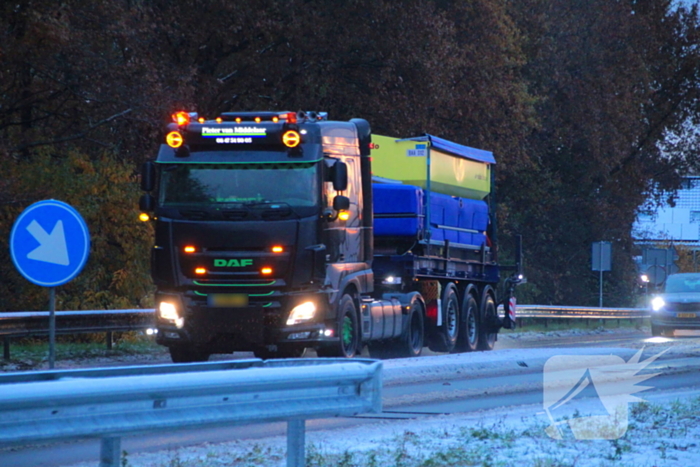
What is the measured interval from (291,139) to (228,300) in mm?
2166

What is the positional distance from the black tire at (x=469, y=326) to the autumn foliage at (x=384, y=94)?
21.6ft

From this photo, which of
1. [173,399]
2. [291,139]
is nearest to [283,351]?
[291,139]

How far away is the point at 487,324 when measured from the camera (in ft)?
76.8

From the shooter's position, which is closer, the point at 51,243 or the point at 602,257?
the point at 51,243

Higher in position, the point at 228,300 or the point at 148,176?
the point at 148,176

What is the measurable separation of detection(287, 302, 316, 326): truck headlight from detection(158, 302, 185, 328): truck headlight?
54.1 inches

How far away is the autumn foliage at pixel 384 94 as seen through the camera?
917 inches

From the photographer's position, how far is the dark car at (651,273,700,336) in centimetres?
2922

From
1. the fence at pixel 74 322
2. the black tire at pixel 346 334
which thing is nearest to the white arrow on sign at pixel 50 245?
the black tire at pixel 346 334

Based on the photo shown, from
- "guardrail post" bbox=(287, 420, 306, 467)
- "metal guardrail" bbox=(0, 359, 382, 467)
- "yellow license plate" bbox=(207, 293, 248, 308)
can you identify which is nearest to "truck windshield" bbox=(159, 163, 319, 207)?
"yellow license plate" bbox=(207, 293, 248, 308)

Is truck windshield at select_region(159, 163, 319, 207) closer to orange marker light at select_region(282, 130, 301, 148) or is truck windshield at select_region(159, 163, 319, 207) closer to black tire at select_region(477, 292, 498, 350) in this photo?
orange marker light at select_region(282, 130, 301, 148)

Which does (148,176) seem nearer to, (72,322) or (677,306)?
(72,322)

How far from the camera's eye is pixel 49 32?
21.2 metres

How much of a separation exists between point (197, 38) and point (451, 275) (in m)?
10.8
